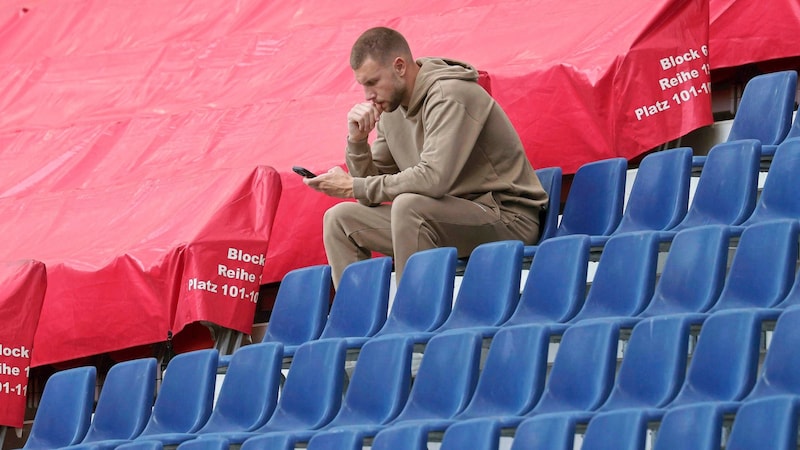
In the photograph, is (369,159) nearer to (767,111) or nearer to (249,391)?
(249,391)

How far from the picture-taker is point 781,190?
3406 millimetres

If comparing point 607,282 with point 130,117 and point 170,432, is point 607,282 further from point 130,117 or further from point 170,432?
point 130,117

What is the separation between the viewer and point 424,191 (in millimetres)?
3627

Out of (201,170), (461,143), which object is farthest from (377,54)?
(201,170)

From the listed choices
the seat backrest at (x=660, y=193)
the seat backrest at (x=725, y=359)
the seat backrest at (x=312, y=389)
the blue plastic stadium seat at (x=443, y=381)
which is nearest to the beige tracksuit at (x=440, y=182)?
the seat backrest at (x=660, y=193)

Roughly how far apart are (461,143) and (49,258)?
147cm

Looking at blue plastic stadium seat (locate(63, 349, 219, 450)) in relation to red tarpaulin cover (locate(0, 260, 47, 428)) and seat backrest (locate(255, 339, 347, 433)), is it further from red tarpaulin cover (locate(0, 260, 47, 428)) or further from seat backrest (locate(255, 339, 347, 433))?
red tarpaulin cover (locate(0, 260, 47, 428))

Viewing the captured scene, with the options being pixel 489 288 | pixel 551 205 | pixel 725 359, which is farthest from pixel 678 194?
pixel 725 359

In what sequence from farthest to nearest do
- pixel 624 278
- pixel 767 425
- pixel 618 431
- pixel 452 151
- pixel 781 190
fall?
pixel 452 151 < pixel 781 190 < pixel 624 278 < pixel 618 431 < pixel 767 425

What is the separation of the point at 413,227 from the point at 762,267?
831 mm

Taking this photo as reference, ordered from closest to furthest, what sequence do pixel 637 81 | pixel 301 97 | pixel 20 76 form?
pixel 637 81 → pixel 301 97 → pixel 20 76

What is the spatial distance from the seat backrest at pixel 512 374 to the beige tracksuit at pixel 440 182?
53cm

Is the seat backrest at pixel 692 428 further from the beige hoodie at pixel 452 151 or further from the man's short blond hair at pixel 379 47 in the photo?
the man's short blond hair at pixel 379 47

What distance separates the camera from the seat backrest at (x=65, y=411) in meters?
3.79
